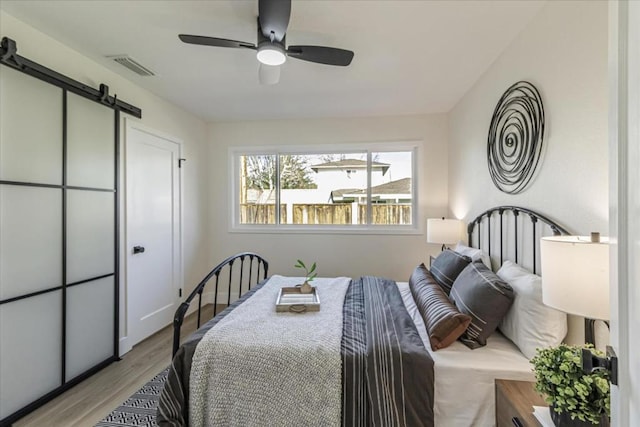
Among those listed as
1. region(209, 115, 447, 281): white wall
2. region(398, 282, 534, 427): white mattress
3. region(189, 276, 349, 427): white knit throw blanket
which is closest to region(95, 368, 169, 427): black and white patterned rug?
region(189, 276, 349, 427): white knit throw blanket

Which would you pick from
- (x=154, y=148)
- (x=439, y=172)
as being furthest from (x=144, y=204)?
(x=439, y=172)

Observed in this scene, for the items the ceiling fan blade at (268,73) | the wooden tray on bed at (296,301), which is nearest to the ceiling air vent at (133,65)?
the ceiling fan blade at (268,73)

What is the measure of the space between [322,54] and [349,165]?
7.41 ft

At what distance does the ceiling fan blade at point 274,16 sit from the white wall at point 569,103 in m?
1.49

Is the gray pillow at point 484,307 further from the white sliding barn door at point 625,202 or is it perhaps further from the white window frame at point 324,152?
the white window frame at point 324,152

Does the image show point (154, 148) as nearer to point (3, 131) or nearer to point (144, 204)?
point (144, 204)

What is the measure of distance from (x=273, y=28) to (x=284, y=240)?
111 inches

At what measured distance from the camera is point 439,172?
12.5 ft

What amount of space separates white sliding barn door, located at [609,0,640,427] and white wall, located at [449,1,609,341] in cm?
94

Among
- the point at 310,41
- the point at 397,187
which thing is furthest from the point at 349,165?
the point at 310,41

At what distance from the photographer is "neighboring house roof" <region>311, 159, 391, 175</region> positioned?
405 cm

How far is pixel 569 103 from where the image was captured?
1.56 m

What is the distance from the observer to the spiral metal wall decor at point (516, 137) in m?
1.87

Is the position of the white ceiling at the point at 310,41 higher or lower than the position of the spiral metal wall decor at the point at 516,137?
higher
